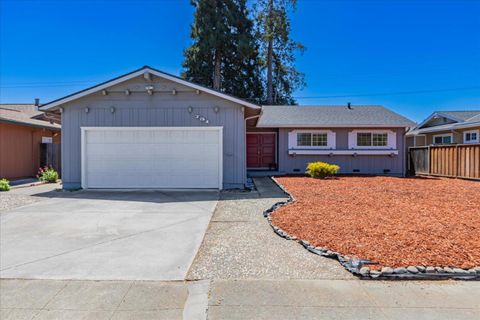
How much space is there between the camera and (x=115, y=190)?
10.4m

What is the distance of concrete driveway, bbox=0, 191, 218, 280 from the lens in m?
3.68

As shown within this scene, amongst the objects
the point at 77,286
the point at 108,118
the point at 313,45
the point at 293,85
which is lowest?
the point at 77,286

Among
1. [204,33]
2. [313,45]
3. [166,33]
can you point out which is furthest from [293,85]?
[166,33]

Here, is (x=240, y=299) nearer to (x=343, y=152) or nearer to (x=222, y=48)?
(x=343, y=152)

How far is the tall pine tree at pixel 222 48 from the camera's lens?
88.7ft

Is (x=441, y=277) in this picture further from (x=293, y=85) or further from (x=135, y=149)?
(x=293, y=85)

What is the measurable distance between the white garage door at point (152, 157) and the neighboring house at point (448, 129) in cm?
1433

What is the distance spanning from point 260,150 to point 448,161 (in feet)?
29.2

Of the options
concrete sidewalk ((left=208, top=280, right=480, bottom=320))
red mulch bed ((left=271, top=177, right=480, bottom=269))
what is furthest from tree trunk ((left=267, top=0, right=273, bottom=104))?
concrete sidewalk ((left=208, top=280, right=480, bottom=320))

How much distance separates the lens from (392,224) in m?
5.32

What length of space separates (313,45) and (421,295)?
28.8m

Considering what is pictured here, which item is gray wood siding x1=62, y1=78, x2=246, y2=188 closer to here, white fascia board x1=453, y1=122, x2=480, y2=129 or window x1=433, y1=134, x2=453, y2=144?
white fascia board x1=453, y1=122, x2=480, y2=129

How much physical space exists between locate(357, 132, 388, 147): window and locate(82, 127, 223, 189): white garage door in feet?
29.0

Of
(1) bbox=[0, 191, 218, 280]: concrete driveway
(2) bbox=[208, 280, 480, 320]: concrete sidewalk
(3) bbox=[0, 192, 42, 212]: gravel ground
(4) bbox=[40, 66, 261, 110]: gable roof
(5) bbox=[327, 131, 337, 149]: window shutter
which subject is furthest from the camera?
(5) bbox=[327, 131, 337, 149]: window shutter
